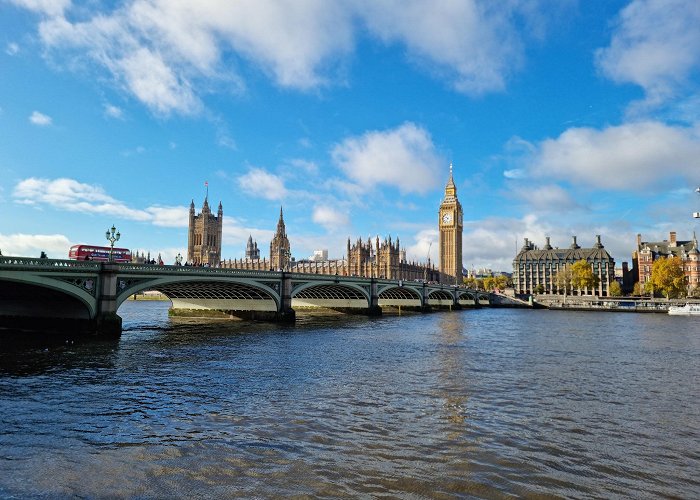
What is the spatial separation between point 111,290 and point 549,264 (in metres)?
180

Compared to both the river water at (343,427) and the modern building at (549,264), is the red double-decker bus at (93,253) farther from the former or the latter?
the modern building at (549,264)

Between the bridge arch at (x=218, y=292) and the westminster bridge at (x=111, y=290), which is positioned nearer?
the westminster bridge at (x=111, y=290)

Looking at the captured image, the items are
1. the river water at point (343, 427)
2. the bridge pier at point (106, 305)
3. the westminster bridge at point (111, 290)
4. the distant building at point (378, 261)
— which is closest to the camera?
the river water at point (343, 427)

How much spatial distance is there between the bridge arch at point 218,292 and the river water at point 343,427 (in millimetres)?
17111

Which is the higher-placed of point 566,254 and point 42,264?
point 566,254

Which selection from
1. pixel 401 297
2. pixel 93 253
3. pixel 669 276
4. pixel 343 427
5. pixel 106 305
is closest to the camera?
pixel 343 427

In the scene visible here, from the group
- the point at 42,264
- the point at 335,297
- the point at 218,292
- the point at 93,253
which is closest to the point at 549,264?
the point at 335,297

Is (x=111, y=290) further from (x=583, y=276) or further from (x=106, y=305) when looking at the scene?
(x=583, y=276)

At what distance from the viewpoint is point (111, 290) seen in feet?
119

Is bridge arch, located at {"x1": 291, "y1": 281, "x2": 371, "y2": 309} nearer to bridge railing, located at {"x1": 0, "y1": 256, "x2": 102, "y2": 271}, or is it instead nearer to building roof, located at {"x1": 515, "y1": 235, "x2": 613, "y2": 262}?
bridge railing, located at {"x1": 0, "y1": 256, "x2": 102, "y2": 271}

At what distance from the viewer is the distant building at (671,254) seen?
426ft

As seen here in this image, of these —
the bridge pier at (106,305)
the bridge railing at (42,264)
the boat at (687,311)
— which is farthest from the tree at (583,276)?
the bridge railing at (42,264)

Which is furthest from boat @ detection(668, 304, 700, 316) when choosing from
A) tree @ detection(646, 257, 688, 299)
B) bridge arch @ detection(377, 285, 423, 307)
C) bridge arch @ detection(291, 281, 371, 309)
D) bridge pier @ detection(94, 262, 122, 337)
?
bridge pier @ detection(94, 262, 122, 337)

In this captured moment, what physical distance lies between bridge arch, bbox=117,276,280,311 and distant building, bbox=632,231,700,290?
122902 millimetres
